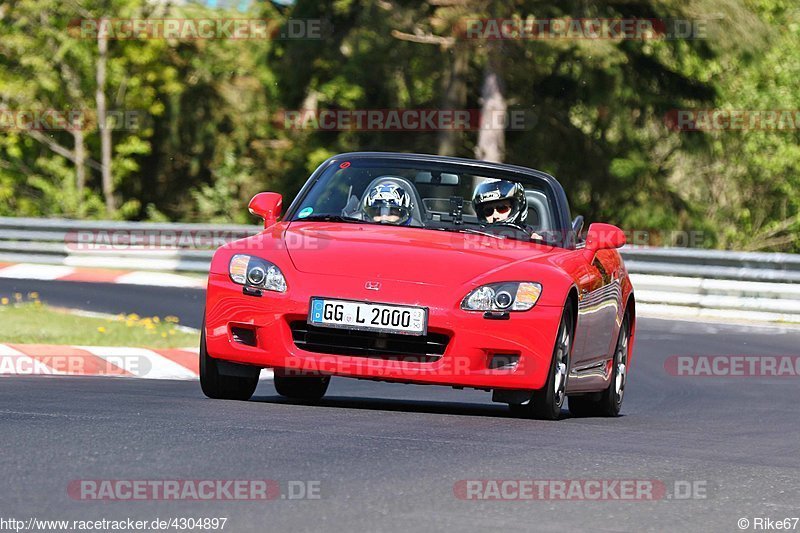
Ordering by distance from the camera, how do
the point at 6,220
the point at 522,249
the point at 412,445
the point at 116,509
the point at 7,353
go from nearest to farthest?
the point at 116,509 → the point at 412,445 → the point at 522,249 → the point at 7,353 → the point at 6,220

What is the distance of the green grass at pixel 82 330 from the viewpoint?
514 inches

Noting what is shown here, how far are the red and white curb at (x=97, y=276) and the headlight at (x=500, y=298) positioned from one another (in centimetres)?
1364

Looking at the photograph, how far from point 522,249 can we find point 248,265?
156 cm

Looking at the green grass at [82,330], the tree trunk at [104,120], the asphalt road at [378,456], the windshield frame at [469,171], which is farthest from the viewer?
the tree trunk at [104,120]

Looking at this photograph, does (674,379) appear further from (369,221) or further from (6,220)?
(6,220)

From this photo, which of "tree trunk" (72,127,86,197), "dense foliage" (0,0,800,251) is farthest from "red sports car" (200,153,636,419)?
"tree trunk" (72,127,86,197)

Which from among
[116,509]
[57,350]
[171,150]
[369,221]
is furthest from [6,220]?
[171,150]

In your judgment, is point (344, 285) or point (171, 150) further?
point (171, 150)

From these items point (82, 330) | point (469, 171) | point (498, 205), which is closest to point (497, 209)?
point (498, 205)

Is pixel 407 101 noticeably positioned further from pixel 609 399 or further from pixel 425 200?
pixel 425 200

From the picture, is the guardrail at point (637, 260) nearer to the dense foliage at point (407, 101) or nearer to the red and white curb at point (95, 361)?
the dense foliage at point (407, 101)

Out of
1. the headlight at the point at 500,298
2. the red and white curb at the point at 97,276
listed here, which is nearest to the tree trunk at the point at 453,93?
the red and white curb at the point at 97,276

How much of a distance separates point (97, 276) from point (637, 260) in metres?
7.29

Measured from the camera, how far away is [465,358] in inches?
328
